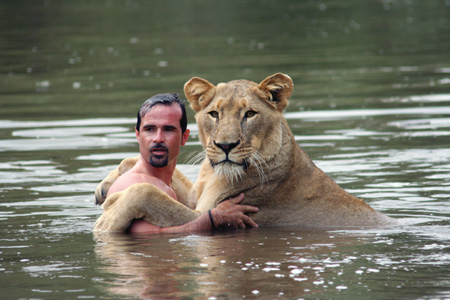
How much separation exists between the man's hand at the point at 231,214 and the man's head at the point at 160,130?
633mm

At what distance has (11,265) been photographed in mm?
6941

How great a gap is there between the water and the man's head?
0.76m

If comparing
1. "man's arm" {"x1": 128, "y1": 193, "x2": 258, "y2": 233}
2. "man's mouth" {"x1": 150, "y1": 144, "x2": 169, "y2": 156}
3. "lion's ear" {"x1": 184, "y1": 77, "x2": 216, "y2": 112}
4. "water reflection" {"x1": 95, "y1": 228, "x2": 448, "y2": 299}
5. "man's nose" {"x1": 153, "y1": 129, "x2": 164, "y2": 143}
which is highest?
"lion's ear" {"x1": 184, "y1": 77, "x2": 216, "y2": 112}

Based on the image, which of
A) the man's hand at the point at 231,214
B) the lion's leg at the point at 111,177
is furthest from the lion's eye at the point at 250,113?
the lion's leg at the point at 111,177

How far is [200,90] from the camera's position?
793 centimetres

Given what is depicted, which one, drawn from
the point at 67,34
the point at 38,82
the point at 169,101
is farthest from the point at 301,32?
the point at 169,101

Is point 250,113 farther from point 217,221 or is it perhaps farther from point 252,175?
point 217,221

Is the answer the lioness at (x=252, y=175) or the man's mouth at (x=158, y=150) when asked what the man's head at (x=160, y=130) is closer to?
the man's mouth at (x=158, y=150)

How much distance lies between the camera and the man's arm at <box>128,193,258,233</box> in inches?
312

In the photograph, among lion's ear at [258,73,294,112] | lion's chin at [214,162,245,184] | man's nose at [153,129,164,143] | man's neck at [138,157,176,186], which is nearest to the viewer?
lion's chin at [214,162,245,184]

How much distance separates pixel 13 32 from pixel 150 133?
26.2 metres

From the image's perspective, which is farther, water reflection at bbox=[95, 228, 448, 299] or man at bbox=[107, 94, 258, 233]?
man at bbox=[107, 94, 258, 233]

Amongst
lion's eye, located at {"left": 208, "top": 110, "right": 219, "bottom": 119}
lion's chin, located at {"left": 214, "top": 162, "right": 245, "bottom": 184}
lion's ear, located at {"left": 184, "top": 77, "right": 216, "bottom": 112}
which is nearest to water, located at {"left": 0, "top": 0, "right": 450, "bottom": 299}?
lion's chin, located at {"left": 214, "top": 162, "right": 245, "bottom": 184}

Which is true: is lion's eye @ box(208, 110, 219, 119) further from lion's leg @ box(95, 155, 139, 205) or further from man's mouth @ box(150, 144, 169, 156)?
lion's leg @ box(95, 155, 139, 205)
